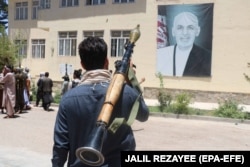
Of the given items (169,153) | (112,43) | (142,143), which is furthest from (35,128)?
(112,43)

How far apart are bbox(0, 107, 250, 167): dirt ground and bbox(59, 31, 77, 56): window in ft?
45.6

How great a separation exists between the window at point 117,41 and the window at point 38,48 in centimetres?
745

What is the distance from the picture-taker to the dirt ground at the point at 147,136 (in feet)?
26.6

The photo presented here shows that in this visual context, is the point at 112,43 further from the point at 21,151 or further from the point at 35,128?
the point at 21,151

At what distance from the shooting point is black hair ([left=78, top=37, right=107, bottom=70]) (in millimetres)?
2969

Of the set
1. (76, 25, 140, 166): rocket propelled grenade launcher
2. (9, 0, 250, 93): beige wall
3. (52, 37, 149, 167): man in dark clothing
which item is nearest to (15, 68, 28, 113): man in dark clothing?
(9, 0, 250, 93): beige wall

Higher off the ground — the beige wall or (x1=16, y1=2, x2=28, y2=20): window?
(x1=16, y1=2, x2=28, y2=20): window

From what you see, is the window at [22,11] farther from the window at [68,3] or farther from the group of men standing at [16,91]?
the group of men standing at [16,91]

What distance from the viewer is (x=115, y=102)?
2.67 meters

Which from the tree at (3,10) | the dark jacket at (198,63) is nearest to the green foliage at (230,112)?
the dark jacket at (198,63)

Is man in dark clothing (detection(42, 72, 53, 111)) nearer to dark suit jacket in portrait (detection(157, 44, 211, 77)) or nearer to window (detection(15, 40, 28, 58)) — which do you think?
dark suit jacket in portrait (detection(157, 44, 211, 77))

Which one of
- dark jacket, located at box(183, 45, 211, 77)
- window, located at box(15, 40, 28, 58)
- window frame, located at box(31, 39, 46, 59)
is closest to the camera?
dark jacket, located at box(183, 45, 211, 77)

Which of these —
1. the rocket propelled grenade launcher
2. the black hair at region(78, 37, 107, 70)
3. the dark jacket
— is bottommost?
the dark jacket

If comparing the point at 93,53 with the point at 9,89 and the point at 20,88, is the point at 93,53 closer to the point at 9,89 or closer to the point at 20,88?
the point at 9,89
